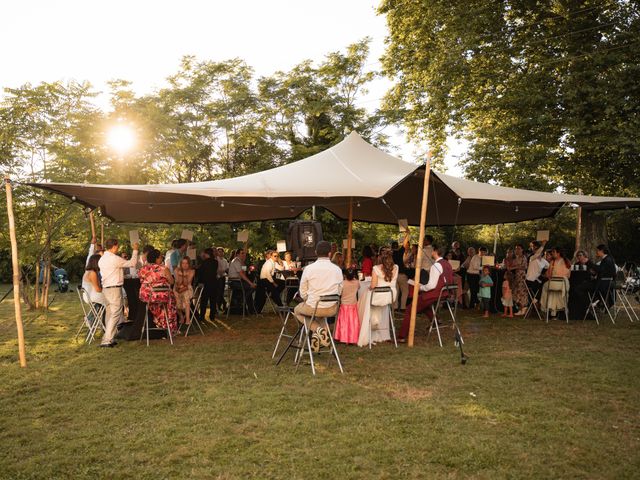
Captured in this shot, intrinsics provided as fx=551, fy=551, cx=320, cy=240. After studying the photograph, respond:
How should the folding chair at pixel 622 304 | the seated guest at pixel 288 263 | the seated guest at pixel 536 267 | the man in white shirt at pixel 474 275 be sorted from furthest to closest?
the man in white shirt at pixel 474 275 < the seated guest at pixel 288 263 < the seated guest at pixel 536 267 < the folding chair at pixel 622 304

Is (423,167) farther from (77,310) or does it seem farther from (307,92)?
(307,92)

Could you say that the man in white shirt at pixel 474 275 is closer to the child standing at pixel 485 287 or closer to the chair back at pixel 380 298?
the child standing at pixel 485 287

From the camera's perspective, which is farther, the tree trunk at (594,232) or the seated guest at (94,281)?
the tree trunk at (594,232)

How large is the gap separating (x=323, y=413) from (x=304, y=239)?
7274mm

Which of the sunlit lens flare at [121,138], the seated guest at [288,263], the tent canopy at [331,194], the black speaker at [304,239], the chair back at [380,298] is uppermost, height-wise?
the sunlit lens flare at [121,138]

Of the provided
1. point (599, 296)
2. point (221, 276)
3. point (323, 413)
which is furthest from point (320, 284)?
point (599, 296)

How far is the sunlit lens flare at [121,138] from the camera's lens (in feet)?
43.2

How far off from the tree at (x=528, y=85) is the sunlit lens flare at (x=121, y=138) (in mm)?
8465

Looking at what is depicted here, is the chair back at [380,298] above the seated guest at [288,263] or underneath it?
underneath

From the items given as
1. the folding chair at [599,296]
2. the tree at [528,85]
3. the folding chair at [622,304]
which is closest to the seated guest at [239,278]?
the folding chair at [599,296]

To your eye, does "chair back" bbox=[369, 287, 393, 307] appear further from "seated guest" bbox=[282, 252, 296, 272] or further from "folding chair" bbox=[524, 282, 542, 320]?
"folding chair" bbox=[524, 282, 542, 320]

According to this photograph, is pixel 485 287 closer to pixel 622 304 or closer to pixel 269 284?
pixel 622 304

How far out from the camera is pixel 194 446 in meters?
3.74

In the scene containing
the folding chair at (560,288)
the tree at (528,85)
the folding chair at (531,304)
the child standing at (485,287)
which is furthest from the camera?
the tree at (528,85)
